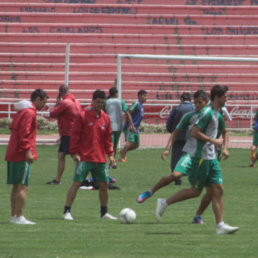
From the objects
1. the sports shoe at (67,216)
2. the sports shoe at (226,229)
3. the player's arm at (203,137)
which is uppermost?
the player's arm at (203,137)

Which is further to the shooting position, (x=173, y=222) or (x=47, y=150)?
(x=47, y=150)

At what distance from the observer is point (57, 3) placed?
1718 inches

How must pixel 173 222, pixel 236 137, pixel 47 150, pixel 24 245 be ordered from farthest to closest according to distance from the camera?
pixel 236 137 → pixel 47 150 → pixel 173 222 → pixel 24 245

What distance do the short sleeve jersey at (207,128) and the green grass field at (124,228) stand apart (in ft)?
2.93

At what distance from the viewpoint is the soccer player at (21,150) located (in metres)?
9.94

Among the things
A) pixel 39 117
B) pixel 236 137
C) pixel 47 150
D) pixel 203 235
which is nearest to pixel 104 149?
pixel 203 235

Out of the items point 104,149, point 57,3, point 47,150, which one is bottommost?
point 47,150

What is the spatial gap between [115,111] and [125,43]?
22.3 metres

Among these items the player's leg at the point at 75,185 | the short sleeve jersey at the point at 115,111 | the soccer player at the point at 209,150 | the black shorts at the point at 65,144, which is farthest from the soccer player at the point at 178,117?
the soccer player at the point at 209,150

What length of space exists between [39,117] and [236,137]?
335 inches

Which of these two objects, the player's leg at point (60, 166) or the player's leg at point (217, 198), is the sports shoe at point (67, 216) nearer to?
the player's leg at point (217, 198)

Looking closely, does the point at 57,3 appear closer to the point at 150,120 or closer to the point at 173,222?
the point at 150,120

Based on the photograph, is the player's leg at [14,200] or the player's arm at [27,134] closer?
the player's arm at [27,134]

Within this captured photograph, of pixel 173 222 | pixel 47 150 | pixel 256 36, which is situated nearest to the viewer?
pixel 173 222
